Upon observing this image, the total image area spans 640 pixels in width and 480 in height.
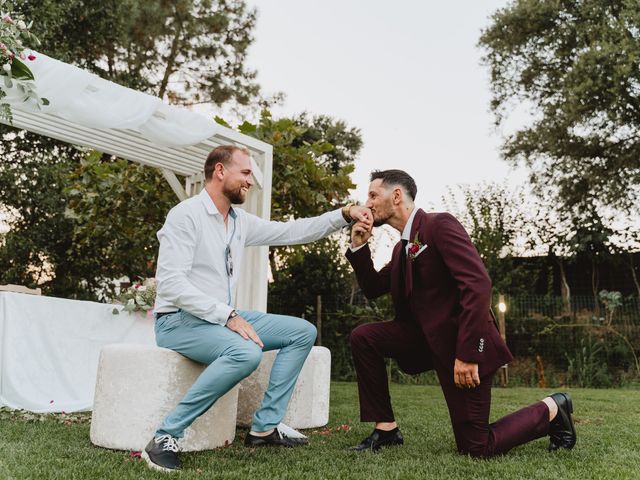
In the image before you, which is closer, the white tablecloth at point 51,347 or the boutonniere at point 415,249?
the boutonniere at point 415,249

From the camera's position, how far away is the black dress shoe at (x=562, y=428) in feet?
9.59

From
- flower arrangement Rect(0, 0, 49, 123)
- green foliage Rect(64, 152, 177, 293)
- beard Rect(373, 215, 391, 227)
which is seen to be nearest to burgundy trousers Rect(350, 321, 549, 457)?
beard Rect(373, 215, 391, 227)

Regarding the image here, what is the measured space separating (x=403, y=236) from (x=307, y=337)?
71 cm

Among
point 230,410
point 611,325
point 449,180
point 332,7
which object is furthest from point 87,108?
point 449,180

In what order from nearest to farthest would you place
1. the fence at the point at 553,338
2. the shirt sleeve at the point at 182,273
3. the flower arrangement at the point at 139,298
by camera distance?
the shirt sleeve at the point at 182,273
the flower arrangement at the point at 139,298
the fence at the point at 553,338

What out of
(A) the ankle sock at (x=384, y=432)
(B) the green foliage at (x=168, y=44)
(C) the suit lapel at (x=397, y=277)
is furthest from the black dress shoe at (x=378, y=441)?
(B) the green foliage at (x=168, y=44)

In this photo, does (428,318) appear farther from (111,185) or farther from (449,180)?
(449,180)

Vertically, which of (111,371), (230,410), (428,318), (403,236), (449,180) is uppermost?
(449,180)

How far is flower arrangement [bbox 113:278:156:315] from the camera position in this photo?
17.4 ft

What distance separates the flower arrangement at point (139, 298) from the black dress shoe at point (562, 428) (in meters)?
3.48

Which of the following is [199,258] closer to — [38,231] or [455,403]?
[455,403]

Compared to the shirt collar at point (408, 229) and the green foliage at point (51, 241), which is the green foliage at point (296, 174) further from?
the shirt collar at point (408, 229)

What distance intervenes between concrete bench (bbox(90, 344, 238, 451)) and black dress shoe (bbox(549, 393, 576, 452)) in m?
1.62

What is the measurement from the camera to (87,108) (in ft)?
15.4
